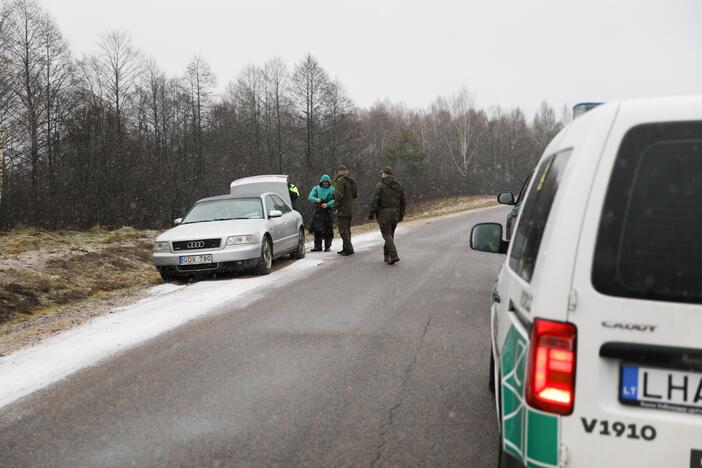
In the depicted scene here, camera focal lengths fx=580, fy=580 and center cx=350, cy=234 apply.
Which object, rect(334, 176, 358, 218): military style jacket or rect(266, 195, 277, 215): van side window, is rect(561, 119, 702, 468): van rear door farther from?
rect(334, 176, 358, 218): military style jacket

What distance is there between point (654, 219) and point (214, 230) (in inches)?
377

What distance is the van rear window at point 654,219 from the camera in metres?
1.84

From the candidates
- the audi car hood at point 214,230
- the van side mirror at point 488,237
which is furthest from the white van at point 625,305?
the audi car hood at point 214,230

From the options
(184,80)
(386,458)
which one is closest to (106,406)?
(386,458)

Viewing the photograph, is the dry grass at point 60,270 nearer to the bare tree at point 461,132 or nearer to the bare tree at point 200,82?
the bare tree at point 200,82

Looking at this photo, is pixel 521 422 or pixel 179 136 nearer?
pixel 521 422

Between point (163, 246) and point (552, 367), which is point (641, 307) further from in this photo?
point (163, 246)

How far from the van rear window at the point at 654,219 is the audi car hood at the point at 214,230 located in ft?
30.1

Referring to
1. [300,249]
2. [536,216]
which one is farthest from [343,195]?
[536,216]

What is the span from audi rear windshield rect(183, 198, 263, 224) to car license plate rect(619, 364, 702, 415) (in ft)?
33.6

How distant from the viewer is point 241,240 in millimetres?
10609

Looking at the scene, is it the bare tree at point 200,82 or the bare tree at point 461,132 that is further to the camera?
the bare tree at point 461,132

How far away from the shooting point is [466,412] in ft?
13.7

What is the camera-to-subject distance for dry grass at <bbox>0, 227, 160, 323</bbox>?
30.3ft
